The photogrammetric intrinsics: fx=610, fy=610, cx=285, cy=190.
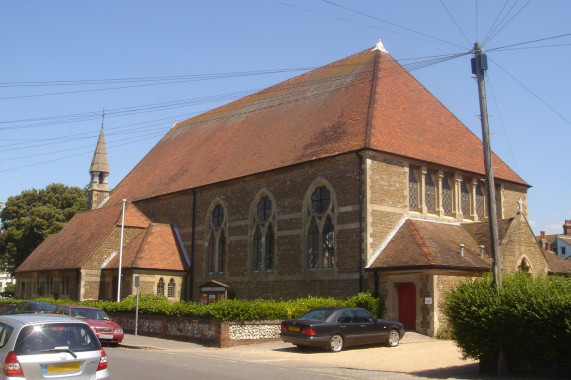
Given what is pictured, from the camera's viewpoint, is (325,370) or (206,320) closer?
(325,370)

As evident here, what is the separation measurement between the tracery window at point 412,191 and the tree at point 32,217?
41.4m

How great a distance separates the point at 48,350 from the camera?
30.8 feet

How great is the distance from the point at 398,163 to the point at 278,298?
364 inches

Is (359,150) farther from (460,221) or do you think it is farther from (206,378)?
(206,378)

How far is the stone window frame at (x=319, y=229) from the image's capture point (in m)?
29.0

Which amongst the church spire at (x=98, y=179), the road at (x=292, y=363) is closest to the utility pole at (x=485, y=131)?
the road at (x=292, y=363)

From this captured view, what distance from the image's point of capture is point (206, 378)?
13.8m

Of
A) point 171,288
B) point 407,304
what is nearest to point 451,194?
point 407,304

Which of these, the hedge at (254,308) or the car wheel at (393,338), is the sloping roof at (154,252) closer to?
the hedge at (254,308)

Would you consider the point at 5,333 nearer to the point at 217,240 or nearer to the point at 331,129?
the point at 331,129

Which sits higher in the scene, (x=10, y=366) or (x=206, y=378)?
(x=10, y=366)

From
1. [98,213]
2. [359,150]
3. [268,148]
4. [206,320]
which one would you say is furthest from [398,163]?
[98,213]

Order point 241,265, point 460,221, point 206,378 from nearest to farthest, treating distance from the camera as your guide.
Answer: point 206,378
point 460,221
point 241,265

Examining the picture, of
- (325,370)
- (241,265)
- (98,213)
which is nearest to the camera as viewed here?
(325,370)
